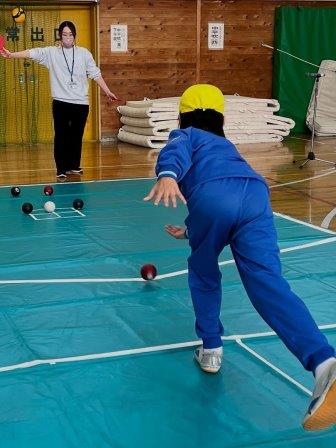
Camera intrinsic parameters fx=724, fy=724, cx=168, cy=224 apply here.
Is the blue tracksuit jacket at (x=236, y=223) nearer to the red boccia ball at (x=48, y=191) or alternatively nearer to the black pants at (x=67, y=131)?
the red boccia ball at (x=48, y=191)

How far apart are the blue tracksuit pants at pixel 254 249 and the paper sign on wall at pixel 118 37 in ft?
30.1

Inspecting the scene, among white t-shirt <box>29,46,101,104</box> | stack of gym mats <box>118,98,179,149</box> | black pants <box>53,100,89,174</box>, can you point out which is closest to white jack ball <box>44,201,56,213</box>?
black pants <box>53,100,89,174</box>

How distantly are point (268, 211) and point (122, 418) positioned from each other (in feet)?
3.24

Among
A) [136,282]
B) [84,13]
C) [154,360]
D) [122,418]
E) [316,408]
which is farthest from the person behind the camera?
[84,13]

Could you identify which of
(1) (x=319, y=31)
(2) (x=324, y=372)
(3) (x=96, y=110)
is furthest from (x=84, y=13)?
(2) (x=324, y=372)

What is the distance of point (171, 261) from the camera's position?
492 cm

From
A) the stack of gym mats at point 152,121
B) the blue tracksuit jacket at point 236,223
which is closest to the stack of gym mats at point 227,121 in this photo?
the stack of gym mats at point 152,121

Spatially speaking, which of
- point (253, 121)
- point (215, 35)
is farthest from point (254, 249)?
point (215, 35)

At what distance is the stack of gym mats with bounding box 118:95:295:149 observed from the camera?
10984mm

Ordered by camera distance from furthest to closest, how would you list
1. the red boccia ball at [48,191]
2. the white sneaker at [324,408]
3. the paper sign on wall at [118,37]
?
1. the paper sign on wall at [118,37]
2. the red boccia ball at [48,191]
3. the white sneaker at [324,408]

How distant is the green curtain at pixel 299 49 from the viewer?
1257 cm

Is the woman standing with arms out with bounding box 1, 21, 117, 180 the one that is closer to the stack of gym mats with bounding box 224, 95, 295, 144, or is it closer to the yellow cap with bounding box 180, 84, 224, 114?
the stack of gym mats with bounding box 224, 95, 295, 144

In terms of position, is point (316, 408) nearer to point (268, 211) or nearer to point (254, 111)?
point (268, 211)

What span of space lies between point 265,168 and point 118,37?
13.0ft
